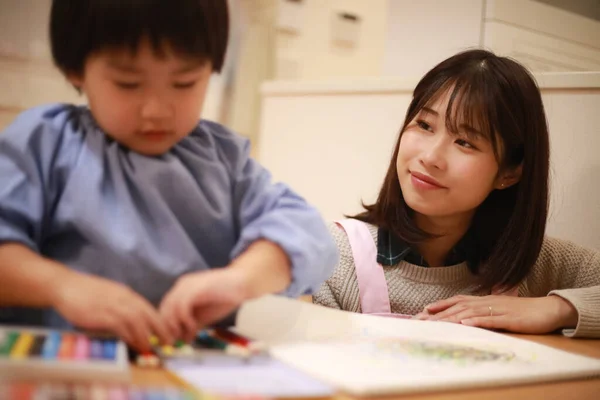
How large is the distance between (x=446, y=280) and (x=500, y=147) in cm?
24

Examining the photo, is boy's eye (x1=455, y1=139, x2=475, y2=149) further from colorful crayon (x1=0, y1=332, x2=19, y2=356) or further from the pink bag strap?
colorful crayon (x1=0, y1=332, x2=19, y2=356)

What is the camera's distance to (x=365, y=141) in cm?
144

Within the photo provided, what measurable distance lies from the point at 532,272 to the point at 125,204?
0.83 metres

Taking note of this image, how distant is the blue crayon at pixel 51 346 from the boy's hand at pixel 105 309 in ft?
0.06

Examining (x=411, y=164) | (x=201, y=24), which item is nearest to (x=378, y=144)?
(x=411, y=164)

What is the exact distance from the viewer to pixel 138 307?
448 millimetres

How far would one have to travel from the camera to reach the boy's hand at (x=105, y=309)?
0.44 metres

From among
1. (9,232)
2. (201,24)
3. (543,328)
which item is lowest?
(543,328)

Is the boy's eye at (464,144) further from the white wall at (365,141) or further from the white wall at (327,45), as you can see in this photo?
the white wall at (327,45)

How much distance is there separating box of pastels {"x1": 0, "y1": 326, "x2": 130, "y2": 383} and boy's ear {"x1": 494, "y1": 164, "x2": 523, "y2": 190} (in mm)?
825

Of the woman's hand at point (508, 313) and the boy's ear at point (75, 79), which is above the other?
the boy's ear at point (75, 79)

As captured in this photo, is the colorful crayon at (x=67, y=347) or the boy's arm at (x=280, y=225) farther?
the boy's arm at (x=280, y=225)

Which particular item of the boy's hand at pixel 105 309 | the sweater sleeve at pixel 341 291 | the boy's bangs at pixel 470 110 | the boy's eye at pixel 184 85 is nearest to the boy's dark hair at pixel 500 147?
the boy's bangs at pixel 470 110

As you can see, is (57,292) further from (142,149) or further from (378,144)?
(378,144)
